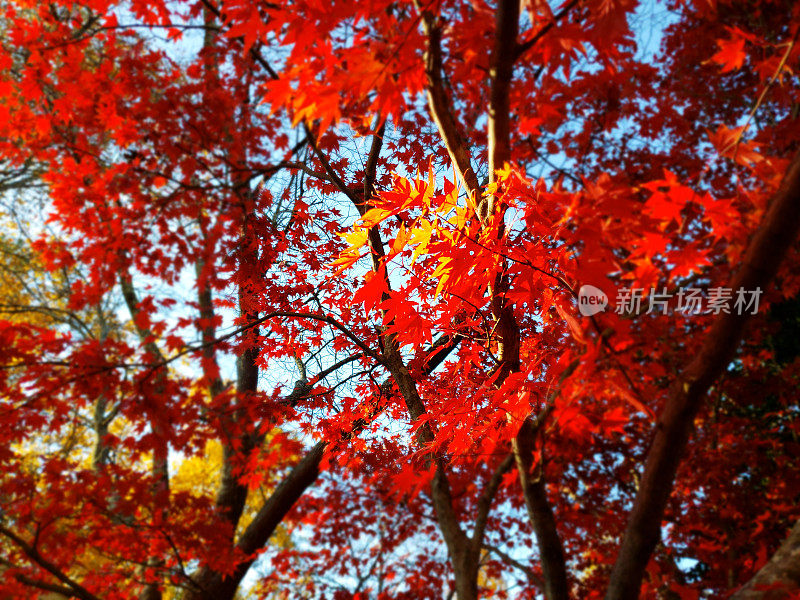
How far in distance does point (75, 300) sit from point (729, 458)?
9.24 metres

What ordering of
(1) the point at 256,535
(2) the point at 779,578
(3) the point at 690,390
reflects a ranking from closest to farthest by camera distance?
(3) the point at 690,390, (2) the point at 779,578, (1) the point at 256,535

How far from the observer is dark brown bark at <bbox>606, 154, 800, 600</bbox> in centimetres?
158

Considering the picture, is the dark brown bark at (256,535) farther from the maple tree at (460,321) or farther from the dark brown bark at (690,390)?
the dark brown bark at (690,390)

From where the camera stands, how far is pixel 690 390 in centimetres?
179

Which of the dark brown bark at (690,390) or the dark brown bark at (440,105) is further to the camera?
the dark brown bark at (690,390)

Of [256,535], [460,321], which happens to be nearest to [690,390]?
[460,321]

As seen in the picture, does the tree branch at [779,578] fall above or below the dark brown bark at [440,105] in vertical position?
below

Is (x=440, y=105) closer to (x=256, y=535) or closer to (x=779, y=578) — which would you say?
(x=779, y=578)

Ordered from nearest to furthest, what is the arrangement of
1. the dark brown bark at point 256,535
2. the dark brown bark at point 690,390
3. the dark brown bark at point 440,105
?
the dark brown bark at point 440,105 → the dark brown bark at point 690,390 → the dark brown bark at point 256,535

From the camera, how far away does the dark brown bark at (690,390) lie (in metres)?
1.58

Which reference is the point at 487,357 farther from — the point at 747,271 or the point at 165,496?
the point at 165,496

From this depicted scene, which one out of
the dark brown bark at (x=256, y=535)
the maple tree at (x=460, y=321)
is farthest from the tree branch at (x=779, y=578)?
the dark brown bark at (x=256, y=535)

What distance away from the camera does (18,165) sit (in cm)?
855

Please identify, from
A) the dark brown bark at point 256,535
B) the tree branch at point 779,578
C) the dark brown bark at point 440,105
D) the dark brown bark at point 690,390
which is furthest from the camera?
the dark brown bark at point 256,535
